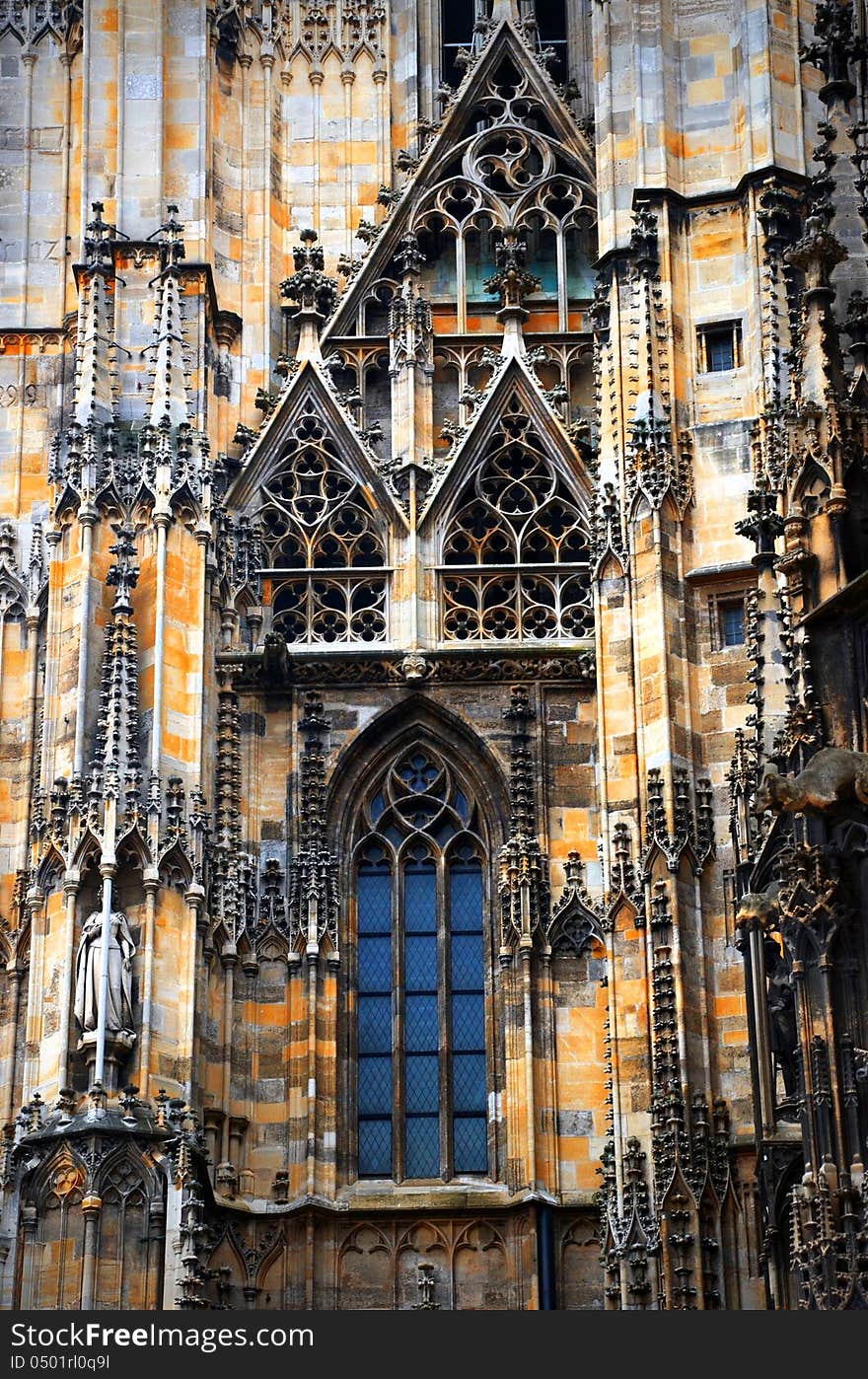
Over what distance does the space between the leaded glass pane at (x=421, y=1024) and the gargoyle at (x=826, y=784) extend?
7.03 meters

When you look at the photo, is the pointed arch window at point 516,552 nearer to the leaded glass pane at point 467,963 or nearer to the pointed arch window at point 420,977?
the pointed arch window at point 420,977

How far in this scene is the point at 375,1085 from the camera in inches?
1016

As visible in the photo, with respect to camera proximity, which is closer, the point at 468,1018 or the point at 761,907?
the point at 761,907

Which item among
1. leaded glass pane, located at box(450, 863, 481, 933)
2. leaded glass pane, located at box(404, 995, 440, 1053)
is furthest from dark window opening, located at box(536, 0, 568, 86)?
leaded glass pane, located at box(404, 995, 440, 1053)

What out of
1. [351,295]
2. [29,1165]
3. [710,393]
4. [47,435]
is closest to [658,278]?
[710,393]

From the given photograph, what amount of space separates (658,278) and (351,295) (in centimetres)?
280

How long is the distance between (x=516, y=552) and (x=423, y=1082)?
435 centimetres

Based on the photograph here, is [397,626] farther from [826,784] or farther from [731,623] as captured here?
[826,784]

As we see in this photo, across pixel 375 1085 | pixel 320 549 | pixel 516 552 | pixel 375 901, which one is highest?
pixel 320 549

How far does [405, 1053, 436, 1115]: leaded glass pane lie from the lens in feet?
84.4

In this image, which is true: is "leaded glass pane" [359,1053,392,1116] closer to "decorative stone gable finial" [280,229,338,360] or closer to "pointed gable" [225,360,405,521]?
"pointed gable" [225,360,405,521]

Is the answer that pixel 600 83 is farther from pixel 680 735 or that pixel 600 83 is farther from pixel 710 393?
pixel 680 735

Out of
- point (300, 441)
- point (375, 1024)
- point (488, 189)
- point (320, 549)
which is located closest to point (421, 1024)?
point (375, 1024)

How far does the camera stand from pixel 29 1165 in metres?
23.8
